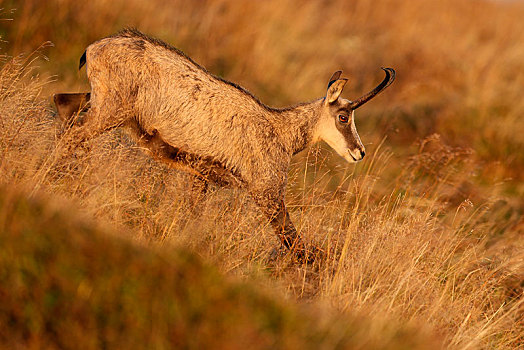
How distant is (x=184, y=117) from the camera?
6066mm

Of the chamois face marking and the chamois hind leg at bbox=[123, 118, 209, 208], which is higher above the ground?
the chamois face marking

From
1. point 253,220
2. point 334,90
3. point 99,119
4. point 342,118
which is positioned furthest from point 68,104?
point 342,118

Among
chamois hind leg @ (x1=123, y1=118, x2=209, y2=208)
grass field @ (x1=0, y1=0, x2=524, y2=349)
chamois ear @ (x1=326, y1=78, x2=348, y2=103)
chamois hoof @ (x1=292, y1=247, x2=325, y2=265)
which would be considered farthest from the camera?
chamois ear @ (x1=326, y1=78, x2=348, y2=103)

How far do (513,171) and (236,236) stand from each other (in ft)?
27.0

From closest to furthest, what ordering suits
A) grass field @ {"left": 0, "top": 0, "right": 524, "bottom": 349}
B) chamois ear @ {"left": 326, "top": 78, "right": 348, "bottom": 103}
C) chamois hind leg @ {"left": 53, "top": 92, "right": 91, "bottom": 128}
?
grass field @ {"left": 0, "top": 0, "right": 524, "bottom": 349} → chamois hind leg @ {"left": 53, "top": 92, "right": 91, "bottom": 128} → chamois ear @ {"left": 326, "top": 78, "right": 348, "bottom": 103}

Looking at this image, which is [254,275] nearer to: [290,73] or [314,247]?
[314,247]

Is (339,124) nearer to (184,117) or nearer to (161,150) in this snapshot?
(184,117)

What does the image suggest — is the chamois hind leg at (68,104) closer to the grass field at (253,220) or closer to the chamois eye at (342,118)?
the grass field at (253,220)

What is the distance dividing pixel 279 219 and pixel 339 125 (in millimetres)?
1398

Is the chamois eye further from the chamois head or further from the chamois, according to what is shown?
the chamois

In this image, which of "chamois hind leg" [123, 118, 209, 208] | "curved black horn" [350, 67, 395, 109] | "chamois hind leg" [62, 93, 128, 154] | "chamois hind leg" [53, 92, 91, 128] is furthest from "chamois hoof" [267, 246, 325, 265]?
"chamois hind leg" [53, 92, 91, 128]

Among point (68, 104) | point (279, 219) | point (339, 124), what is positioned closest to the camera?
point (279, 219)

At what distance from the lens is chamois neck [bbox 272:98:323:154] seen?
681cm

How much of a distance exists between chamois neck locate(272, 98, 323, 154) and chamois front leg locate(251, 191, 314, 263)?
76 centimetres
